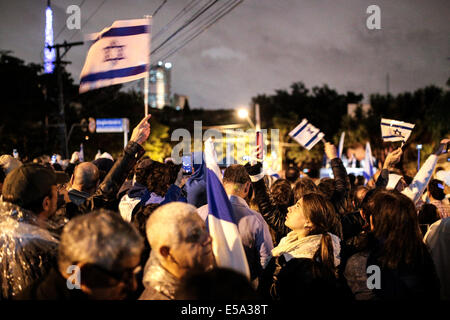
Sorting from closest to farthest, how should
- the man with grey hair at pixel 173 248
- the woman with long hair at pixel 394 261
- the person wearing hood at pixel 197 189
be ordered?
the man with grey hair at pixel 173 248 < the woman with long hair at pixel 394 261 < the person wearing hood at pixel 197 189

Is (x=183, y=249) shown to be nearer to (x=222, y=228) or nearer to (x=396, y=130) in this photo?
(x=222, y=228)

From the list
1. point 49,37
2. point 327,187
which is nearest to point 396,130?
point 327,187

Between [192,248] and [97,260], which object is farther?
[192,248]

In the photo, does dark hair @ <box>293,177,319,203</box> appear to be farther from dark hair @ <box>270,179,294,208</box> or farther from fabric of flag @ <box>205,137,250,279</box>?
fabric of flag @ <box>205,137,250,279</box>

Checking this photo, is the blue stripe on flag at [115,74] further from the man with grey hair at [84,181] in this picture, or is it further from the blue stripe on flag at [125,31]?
the man with grey hair at [84,181]

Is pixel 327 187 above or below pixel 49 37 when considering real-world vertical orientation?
below

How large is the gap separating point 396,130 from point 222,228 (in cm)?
456

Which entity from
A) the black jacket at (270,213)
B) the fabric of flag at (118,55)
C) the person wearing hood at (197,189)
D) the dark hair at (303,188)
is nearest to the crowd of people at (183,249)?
the black jacket at (270,213)

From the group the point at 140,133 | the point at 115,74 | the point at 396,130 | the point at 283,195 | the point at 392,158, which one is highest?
the point at 115,74

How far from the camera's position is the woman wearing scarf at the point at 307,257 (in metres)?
2.95

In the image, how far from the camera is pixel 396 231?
300cm

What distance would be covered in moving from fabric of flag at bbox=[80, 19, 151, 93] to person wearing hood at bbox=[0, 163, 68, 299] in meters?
2.56

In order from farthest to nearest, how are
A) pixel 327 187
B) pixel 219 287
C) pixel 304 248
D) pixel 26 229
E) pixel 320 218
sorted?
pixel 327 187, pixel 320 218, pixel 304 248, pixel 26 229, pixel 219 287

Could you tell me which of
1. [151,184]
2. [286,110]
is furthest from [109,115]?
[151,184]
